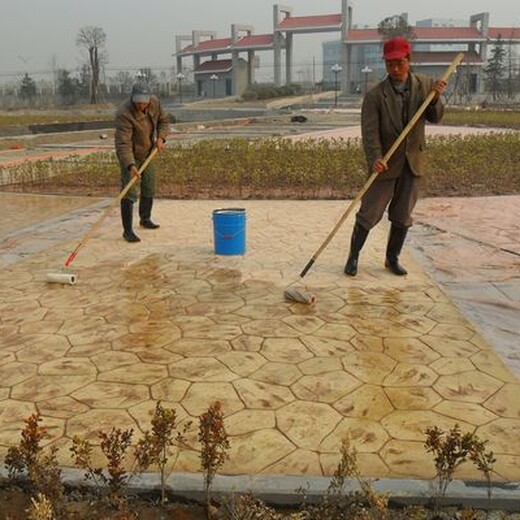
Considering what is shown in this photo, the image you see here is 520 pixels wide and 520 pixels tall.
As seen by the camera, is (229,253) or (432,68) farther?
(432,68)

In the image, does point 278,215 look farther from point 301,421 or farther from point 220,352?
point 301,421

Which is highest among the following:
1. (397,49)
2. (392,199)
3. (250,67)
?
(250,67)

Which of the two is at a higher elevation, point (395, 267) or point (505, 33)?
point (505, 33)

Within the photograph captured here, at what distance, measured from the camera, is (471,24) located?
6506 cm

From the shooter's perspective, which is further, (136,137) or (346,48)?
(346,48)

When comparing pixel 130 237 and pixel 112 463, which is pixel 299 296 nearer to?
pixel 112 463

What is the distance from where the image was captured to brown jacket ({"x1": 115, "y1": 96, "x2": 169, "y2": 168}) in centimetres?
606

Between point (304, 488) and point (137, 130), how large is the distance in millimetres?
4692

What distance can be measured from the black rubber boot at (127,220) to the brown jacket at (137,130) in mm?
421

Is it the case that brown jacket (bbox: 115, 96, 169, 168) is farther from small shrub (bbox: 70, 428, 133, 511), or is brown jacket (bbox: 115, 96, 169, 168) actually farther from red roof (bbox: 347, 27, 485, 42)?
red roof (bbox: 347, 27, 485, 42)

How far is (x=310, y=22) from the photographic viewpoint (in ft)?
210

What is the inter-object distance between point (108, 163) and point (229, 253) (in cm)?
694

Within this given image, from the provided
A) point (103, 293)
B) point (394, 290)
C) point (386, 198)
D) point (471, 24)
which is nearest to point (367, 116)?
point (386, 198)

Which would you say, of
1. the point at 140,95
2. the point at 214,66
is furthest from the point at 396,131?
the point at 214,66
